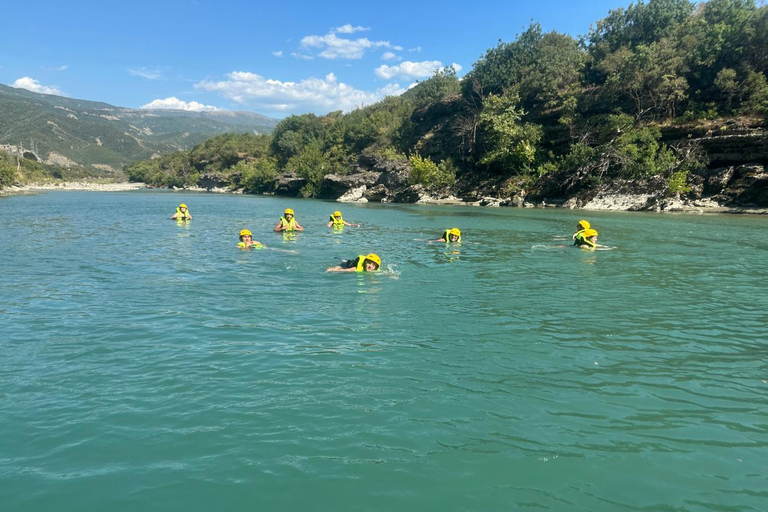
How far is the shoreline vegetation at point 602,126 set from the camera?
134 feet

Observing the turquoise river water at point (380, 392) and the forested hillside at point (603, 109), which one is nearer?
the turquoise river water at point (380, 392)

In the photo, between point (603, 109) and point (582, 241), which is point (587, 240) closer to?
point (582, 241)

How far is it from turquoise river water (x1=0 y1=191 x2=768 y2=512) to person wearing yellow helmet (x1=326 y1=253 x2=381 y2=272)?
491 millimetres

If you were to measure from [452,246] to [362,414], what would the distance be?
1518cm

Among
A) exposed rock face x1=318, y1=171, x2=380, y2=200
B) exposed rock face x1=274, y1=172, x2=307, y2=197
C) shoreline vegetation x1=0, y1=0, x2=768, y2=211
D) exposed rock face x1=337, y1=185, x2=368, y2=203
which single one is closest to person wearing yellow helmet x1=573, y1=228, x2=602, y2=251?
shoreline vegetation x1=0, y1=0, x2=768, y2=211

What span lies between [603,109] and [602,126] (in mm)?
3590

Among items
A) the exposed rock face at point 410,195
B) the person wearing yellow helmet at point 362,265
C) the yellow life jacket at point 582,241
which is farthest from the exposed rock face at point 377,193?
the person wearing yellow helmet at point 362,265

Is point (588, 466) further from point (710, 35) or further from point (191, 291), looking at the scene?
point (710, 35)

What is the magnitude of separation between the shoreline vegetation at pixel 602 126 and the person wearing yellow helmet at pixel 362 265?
34956 mm

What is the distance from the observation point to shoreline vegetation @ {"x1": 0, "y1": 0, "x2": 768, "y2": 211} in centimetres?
4088

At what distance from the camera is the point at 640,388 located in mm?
6434

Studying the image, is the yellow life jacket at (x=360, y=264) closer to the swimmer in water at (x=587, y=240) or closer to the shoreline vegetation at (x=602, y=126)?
the swimmer in water at (x=587, y=240)

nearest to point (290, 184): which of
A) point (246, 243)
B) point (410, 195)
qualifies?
point (410, 195)

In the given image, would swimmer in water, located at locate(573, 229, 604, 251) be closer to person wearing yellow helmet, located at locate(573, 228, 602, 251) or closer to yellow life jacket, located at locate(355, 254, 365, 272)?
person wearing yellow helmet, located at locate(573, 228, 602, 251)
